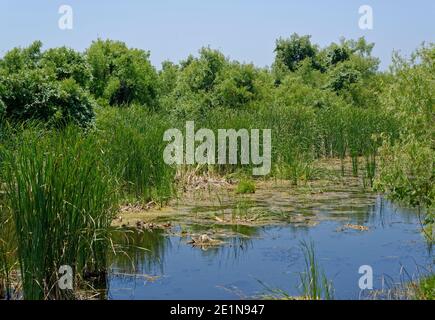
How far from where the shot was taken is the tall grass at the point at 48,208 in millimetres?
4980

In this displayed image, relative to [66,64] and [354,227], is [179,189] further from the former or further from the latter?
[66,64]

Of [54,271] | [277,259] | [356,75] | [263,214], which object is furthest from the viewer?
[356,75]

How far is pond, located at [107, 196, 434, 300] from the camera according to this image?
5.93 metres

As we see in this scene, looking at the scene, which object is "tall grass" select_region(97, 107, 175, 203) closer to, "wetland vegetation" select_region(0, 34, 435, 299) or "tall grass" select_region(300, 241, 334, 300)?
"wetland vegetation" select_region(0, 34, 435, 299)

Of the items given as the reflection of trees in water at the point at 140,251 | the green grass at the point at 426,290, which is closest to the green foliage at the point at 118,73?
the reflection of trees in water at the point at 140,251

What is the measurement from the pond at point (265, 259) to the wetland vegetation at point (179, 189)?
4 cm

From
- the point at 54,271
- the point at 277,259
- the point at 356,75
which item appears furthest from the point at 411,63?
the point at 356,75

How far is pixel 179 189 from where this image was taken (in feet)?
36.0

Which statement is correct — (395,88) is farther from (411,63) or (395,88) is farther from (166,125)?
(166,125)

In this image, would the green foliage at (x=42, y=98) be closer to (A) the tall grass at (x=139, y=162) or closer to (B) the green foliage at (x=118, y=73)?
(A) the tall grass at (x=139, y=162)

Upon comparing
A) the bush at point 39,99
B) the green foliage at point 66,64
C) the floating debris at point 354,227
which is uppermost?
the green foliage at point 66,64

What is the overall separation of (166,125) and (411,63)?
537cm

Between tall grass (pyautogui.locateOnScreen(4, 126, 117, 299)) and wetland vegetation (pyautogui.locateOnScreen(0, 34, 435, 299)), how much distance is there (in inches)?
0.4

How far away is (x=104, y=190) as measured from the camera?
5.93 m
